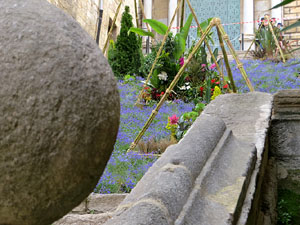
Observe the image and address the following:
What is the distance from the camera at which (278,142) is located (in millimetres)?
2559

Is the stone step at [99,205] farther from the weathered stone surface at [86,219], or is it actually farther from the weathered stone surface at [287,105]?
the weathered stone surface at [287,105]

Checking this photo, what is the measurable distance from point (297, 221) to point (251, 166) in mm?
849

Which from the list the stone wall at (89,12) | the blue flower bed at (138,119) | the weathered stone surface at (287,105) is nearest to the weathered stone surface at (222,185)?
the blue flower bed at (138,119)

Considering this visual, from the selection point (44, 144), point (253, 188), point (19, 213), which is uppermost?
point (44, 144)

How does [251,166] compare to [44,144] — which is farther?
[251,166]

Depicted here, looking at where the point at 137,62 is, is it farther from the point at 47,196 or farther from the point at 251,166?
the point at 47,196

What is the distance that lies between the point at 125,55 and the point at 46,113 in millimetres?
7375

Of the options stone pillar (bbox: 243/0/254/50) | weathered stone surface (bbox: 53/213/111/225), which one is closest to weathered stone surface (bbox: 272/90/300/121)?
weathered stone surface (bbox: 53/213/111/225)

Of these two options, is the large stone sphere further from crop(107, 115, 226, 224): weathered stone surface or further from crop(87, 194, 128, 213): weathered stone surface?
crop(87, 194, 128, 213): weathered stone surface

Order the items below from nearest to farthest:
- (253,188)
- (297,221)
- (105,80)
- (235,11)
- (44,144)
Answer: (44,144) → (105,80) → (253,188) → (297,221) → (235,11)

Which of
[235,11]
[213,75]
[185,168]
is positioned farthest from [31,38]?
[235,11]

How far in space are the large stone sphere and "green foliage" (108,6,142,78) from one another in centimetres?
698

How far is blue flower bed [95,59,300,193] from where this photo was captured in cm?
287

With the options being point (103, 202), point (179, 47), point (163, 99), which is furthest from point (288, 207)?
point (179, 47)
